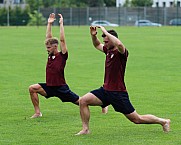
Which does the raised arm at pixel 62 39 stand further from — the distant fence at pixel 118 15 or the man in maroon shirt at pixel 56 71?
the distant fence at pixel 118 15

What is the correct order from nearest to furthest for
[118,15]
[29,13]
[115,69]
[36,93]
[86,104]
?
[115,69] → [86,104] → [36,93] → [118,15] → [29,13]

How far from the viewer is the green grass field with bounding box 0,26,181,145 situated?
11594 mm

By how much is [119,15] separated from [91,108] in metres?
76.1

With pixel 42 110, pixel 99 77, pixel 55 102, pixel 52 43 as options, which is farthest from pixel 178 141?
pixel 99 77

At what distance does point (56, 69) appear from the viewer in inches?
542

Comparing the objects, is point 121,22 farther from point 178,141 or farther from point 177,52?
point 178,141

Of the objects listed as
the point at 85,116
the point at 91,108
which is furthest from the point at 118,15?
the point at 85,116

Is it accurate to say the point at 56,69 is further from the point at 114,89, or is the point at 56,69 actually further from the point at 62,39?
the point at 114,89

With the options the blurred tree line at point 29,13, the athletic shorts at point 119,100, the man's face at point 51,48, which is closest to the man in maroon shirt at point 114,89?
the athletic shorts at point 119,100

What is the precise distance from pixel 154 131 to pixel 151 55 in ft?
71.1

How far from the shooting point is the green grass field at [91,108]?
11.6 meters

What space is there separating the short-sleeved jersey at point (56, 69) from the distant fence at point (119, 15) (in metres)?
76.2

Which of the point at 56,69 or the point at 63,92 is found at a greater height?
the point at 56,69

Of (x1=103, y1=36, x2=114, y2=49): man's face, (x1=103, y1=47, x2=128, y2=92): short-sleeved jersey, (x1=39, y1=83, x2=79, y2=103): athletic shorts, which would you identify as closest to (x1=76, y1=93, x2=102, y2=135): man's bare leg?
(x1=103, y1=47, x2=128, y2=92): short-sleeved jersey
